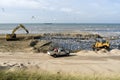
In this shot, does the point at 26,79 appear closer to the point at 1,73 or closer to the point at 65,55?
the point at 1,73

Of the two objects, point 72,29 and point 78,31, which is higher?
point 78,31

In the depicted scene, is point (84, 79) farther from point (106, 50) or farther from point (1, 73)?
point (106, 50)

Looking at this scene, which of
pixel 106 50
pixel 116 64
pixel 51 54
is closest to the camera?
pixel 116 64

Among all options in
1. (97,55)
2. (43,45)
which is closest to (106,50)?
(97,55)

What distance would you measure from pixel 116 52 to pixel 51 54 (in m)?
8.71

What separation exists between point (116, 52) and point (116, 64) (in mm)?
8769

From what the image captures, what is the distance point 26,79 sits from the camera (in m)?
8.34

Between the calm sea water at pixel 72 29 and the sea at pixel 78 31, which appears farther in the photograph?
the calm sea water at pixel 72 29

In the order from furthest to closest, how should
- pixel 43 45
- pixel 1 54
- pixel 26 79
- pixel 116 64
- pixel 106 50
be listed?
pixel 43 45
pixel 106 50
pixel 1 54
pixel 116 64
pixel 26 79

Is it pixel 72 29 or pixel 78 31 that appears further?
pixel 72 29

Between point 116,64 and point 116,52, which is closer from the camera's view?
point 116,64

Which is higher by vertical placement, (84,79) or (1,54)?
(84,79)

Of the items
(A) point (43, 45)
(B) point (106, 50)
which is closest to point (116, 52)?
(B) point (106, 50)

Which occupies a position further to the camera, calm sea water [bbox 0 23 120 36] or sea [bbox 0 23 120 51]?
calm sea water [bbox 0 23 120 36]
